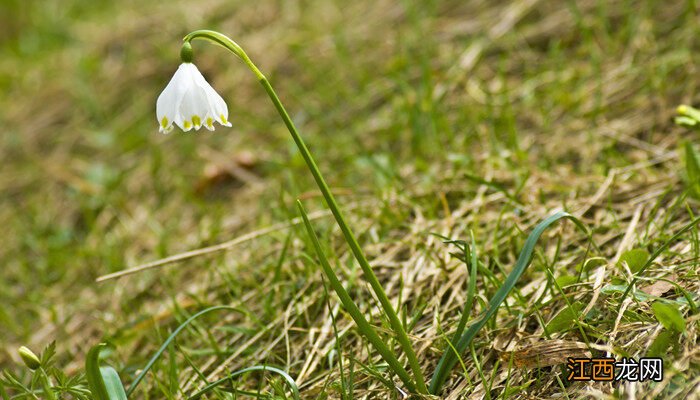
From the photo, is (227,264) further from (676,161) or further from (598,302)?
(676,161)

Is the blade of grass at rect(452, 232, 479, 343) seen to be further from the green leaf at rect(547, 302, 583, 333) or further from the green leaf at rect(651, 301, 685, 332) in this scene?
the green leaf at rect(651, 301, 685, 332)

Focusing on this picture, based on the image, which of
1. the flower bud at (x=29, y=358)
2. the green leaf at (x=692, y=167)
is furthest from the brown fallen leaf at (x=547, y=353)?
the flower bud at (x=29, y=358)

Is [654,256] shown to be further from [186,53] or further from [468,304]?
[186,53]

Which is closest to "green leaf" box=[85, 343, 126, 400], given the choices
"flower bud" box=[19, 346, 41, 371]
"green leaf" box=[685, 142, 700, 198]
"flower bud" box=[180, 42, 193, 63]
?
"flower bud" box=[19, 346, 41, 371]

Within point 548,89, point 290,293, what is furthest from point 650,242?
point 548,89

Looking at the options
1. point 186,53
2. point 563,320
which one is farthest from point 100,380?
point 563,320

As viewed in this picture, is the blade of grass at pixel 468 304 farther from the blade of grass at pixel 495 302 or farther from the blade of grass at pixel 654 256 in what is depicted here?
the blade of grass at pixel 654 256
